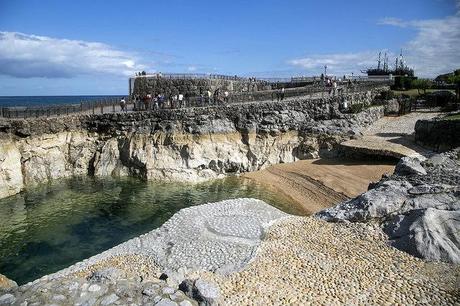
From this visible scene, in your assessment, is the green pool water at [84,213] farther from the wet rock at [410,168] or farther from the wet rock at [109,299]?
the wet rock at [109,299]

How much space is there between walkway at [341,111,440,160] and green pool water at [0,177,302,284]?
31.3 ft

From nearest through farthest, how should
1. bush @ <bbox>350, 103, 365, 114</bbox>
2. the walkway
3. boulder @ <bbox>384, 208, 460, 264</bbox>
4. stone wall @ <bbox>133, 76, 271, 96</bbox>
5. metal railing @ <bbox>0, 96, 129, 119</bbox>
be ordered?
boulder @ <bbox>384, 208, 460, 264</bbox>
the walkway
metal railing @ <bbox>0, 96, 129, 119</bbox>
bush @ <bbox>350, 103, 365, 114</bbox>
stone wall @ <bbox>133, 76, 271, 96</bbox>

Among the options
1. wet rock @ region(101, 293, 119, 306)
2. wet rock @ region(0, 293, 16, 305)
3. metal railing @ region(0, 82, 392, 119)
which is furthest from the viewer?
metal railing @ region(0, 82, 392, 119)

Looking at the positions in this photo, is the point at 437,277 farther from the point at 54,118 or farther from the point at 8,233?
the point at 54,118

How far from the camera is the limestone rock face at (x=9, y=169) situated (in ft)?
96.9

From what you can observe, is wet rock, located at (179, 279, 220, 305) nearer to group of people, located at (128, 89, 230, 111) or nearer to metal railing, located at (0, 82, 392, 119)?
metal railing, located at (0, 82, 392, 119)

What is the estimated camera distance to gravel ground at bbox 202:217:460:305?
12555 millimetres

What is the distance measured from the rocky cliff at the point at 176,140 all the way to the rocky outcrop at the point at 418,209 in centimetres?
1719

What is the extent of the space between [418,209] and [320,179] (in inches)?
576

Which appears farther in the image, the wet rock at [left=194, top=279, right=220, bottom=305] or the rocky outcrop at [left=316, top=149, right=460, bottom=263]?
the rocky outcrop at [left=316, top=149, right=460, bottom=263]

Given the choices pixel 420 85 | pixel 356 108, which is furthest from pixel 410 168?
pixel 420 85

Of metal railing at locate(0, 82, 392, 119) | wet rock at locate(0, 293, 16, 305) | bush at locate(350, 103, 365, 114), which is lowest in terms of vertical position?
wet rock at locate(0, 293, 16, 305)

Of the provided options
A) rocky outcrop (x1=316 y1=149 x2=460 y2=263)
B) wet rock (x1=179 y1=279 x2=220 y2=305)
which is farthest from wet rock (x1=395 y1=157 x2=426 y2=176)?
wet rock (x1=179 y1=279 x2=220 y2=305)

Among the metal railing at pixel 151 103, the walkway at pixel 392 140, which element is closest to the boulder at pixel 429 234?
the walkway at pixel 392 140
